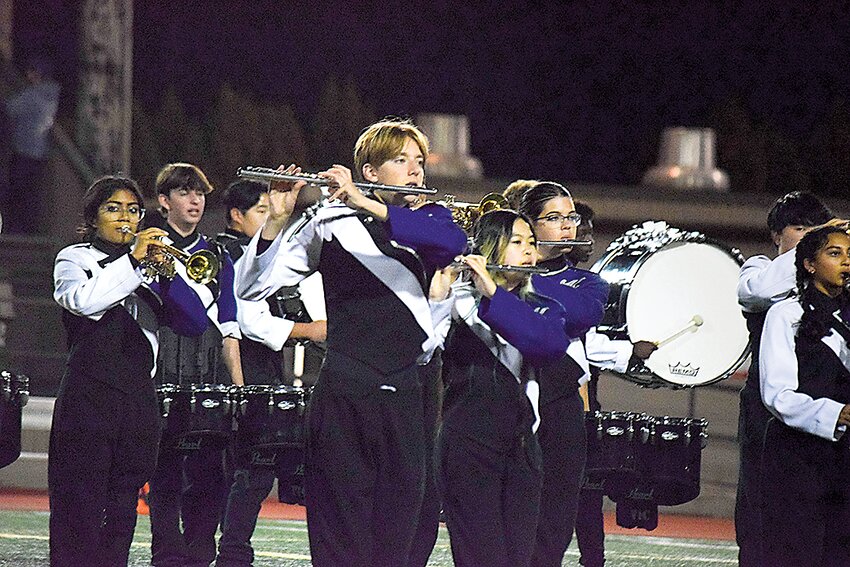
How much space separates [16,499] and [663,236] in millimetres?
4728

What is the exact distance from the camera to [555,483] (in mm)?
6488

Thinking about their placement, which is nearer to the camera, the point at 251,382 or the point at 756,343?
the point at 756,343

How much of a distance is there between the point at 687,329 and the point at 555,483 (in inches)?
65.6

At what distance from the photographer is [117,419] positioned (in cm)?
642

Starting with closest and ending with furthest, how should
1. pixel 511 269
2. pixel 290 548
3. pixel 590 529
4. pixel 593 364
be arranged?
1. pixel 511 269
2. pixel 593 364
3. pixel 590 529
4. pixel 290 548

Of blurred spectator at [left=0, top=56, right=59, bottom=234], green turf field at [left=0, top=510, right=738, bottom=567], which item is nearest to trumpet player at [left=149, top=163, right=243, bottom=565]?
green turf field at [left=0, top=510, right=738, bottom=567]

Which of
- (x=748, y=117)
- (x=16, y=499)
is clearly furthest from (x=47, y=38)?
(x=16, y=499)

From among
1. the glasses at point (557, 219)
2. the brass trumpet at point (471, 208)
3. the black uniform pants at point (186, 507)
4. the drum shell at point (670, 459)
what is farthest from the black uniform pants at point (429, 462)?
the black uniform pants at point (186, 507)

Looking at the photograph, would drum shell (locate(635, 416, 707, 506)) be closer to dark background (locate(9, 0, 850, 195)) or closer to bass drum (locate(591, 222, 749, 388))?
bass drum (locate(591, 222, 749, 388))

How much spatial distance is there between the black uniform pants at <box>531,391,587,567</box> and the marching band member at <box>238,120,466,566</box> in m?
0.95

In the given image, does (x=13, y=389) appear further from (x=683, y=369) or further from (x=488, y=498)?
(x=683, y=369)

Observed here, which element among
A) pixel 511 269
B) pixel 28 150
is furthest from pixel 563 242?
pixel 28 150

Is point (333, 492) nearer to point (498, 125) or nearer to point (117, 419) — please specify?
point (117, 419)

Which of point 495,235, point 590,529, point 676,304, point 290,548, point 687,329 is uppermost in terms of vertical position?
Answer: point 495,235
